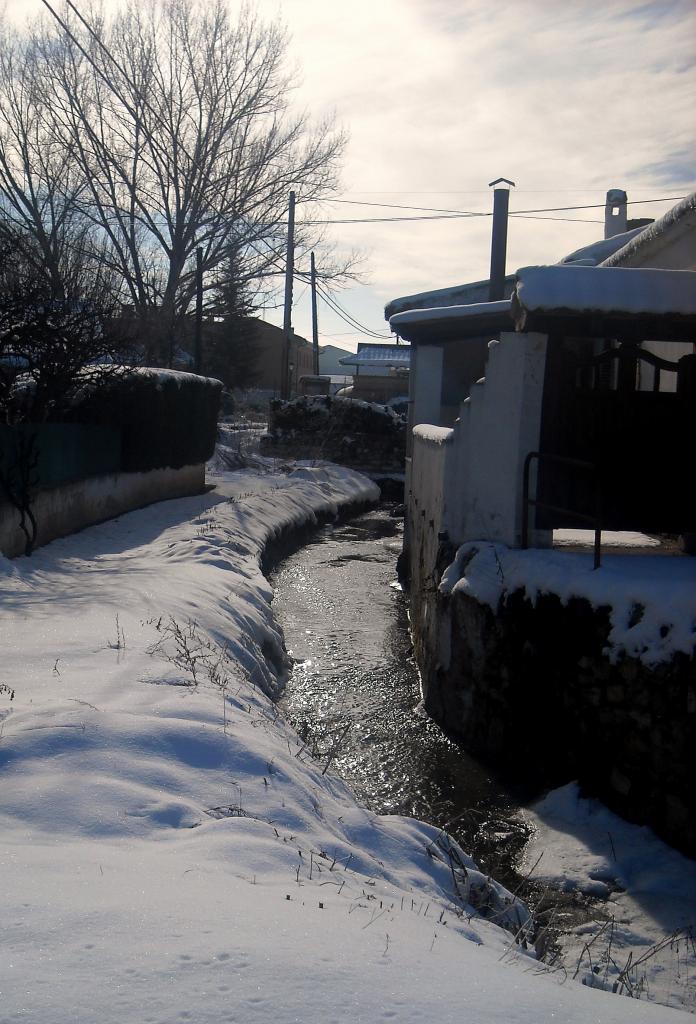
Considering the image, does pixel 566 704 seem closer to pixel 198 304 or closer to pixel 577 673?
pixel 577 673

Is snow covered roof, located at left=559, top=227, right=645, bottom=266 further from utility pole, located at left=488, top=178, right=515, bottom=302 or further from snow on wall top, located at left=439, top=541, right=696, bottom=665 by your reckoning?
snow on wall top, located at left=439, top=541, right=696, bottom=665

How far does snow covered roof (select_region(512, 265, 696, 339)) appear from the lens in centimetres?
734

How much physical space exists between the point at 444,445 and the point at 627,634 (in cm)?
330

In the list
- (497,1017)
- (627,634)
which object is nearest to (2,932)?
(497,1017)

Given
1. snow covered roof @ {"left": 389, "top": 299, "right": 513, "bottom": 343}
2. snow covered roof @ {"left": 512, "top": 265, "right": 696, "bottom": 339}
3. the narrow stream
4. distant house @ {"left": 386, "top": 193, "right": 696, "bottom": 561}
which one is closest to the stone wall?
the narrow stream

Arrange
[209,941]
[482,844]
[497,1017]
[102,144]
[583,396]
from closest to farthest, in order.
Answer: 1. [497,1017]
2. [209,941]
3. [482,844]
4. [583,396]
5. [102,144]

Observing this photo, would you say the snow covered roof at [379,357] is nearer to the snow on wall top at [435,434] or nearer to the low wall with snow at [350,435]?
the low wall with snow at [350,435]

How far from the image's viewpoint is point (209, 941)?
2.54 meters

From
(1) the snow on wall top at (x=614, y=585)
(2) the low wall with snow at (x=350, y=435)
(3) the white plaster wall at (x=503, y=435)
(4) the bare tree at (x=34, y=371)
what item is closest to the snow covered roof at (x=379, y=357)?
(2) the low wall with snow at (x=350, y=435)

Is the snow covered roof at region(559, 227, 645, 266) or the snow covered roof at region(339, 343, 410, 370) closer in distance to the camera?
the snow covered roof at region(559, 227, 645, 266)

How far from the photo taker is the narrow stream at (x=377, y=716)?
6.29 metres

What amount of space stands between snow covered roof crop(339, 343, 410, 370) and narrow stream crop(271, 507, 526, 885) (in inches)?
1954

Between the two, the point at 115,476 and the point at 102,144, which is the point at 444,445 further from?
the point at 102,144

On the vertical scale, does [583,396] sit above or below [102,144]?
below
